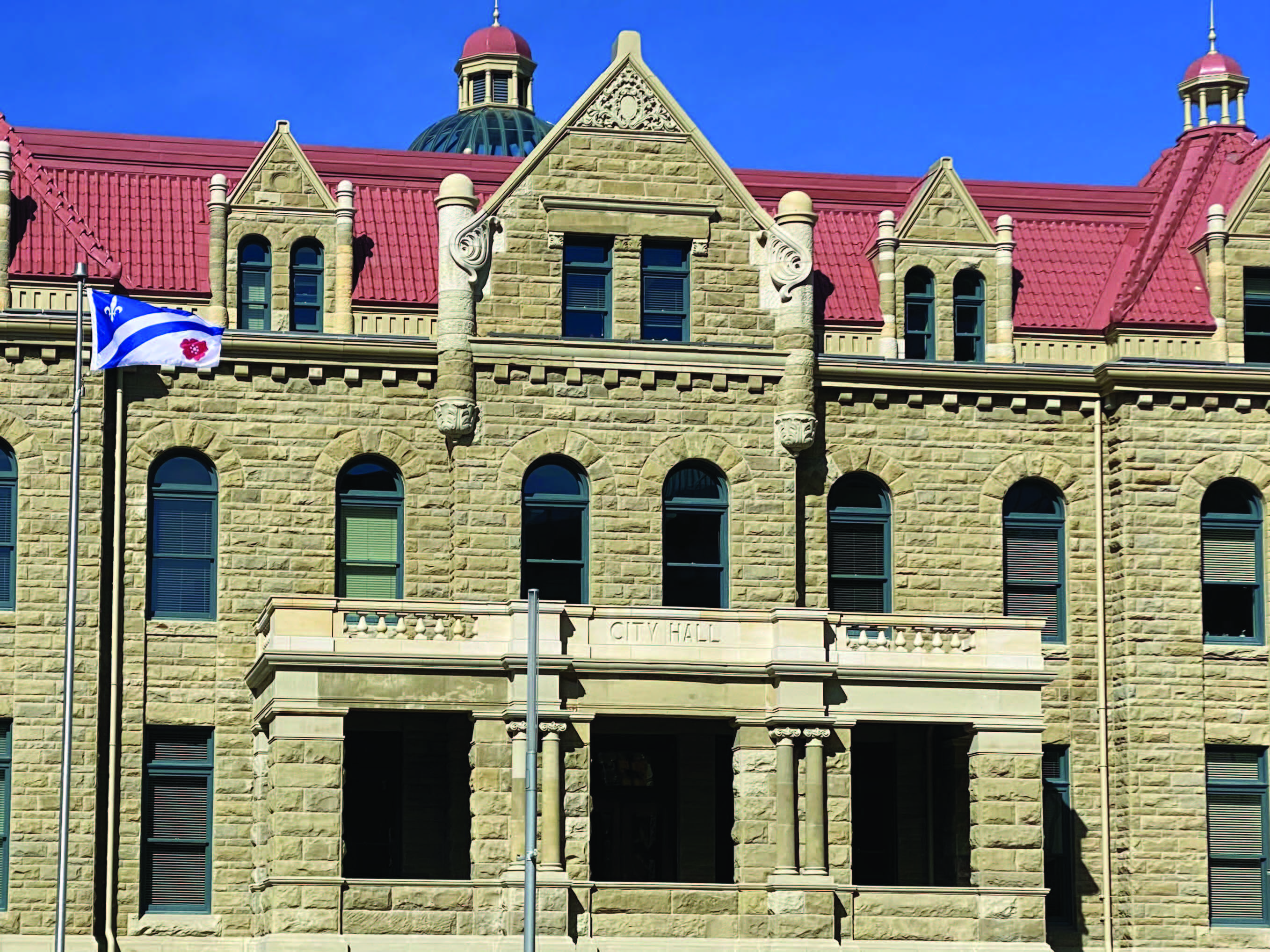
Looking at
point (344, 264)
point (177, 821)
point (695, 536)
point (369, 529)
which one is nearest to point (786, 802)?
point (695, 536)

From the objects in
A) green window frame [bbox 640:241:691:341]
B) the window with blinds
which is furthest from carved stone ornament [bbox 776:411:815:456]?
the window with blinds

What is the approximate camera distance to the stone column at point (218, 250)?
42.2 meters

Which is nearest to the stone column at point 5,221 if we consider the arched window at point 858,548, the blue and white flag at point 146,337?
the blue and white flag at point 146,337

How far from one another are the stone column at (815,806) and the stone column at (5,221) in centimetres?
1410

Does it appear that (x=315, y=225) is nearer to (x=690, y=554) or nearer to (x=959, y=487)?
(x=690, y=554)

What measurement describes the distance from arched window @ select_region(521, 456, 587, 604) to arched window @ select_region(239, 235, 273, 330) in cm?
511

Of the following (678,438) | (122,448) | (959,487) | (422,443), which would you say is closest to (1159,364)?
(959,487)

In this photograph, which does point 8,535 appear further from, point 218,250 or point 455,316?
point 455,316

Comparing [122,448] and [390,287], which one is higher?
[390,287]

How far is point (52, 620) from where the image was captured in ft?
132

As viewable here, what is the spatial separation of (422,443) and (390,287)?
2913 mm

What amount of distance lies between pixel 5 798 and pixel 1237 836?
19170mm

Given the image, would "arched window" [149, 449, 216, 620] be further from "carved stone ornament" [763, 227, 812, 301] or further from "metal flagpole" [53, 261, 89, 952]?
"carved stone ornament" [763, 227, 812, 301]

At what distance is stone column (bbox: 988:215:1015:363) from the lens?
1740 inches
